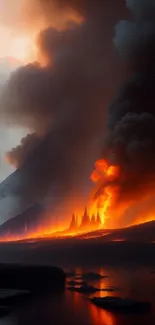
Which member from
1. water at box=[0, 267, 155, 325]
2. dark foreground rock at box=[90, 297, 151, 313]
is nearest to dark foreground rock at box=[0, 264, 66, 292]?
water at box=[0, 267, 155, 325]

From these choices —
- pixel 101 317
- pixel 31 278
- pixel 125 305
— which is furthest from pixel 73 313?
pixel 31 278

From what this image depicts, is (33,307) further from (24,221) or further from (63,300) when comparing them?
(24,221)

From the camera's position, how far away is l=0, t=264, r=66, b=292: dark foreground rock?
85.3 ft

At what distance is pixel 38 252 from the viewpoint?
1773 inches

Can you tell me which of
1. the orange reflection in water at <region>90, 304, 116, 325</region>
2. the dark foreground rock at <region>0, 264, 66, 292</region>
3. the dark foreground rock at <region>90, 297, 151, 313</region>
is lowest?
the orange reflection in water at <region>90, 304, 116, 325</region>

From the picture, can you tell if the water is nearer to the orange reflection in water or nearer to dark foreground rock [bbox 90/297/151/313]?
the orange reflection in water

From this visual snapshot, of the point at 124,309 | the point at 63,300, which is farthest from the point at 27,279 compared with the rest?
the point at 124,309

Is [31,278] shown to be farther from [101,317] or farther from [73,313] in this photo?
[101,317]

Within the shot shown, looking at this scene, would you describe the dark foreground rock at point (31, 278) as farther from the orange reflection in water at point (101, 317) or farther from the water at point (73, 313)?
the orange reflection in water at point (101, 317)

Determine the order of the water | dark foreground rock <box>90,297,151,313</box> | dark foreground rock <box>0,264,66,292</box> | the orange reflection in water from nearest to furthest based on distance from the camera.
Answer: the orange reflection in water < the water < dark foreground rock <box>90,297,151,313</box> < dark foreground rock <box>0,264,66,292</box>

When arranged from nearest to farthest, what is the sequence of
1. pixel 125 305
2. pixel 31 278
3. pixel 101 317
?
pixel 101 317 < pixel 125 305 < pixel 31 278

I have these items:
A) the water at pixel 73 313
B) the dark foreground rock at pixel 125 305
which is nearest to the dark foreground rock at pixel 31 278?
the water at pixel 73 313

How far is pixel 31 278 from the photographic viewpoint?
2714cm

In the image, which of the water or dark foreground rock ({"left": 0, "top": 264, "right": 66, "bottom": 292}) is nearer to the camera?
the water
